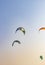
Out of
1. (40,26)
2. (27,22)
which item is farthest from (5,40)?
(40,26)

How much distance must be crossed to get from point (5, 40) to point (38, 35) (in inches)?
17.8

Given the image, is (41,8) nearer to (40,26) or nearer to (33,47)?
(40,26)

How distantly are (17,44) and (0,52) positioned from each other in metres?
0.25

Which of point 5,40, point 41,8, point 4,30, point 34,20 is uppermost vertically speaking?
point 41,8

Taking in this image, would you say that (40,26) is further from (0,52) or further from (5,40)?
(0,52)

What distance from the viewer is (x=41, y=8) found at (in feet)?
6.10

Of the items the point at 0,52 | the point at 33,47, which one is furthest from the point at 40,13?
the point at 0,52

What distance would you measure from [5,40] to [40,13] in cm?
60

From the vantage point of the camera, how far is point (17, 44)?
1834 millimetres

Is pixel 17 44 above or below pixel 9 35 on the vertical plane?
below

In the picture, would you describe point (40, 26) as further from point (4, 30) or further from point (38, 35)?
point (4, 30)

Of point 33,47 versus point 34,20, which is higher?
point 34,20

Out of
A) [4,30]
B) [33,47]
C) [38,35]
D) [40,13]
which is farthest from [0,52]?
[40,13]

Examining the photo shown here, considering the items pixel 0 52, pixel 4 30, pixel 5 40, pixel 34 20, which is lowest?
pixel 0 52
